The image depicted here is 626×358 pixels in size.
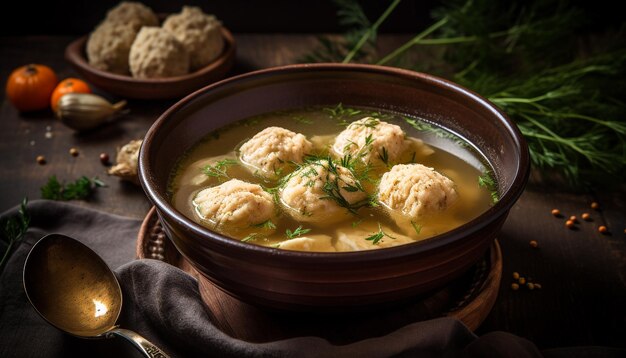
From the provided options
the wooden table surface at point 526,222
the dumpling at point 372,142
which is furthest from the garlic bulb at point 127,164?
the dumpling at point 372,142

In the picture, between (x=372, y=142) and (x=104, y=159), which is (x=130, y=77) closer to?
(x=104, y=159)

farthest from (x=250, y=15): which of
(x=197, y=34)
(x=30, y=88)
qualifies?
(x=30, y=88)

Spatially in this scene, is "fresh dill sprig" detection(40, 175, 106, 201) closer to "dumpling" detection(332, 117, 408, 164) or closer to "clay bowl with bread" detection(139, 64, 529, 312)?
"clay bowl with bread" detection(139, 64, 529, 312)

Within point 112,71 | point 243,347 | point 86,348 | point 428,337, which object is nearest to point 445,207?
point 428,337

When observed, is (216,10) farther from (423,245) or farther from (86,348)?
(423,245)

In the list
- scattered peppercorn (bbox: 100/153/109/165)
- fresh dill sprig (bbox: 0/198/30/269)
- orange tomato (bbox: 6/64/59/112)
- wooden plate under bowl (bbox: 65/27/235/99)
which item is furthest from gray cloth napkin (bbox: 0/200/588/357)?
orange tomato (bbox: 6/64/59/112)
